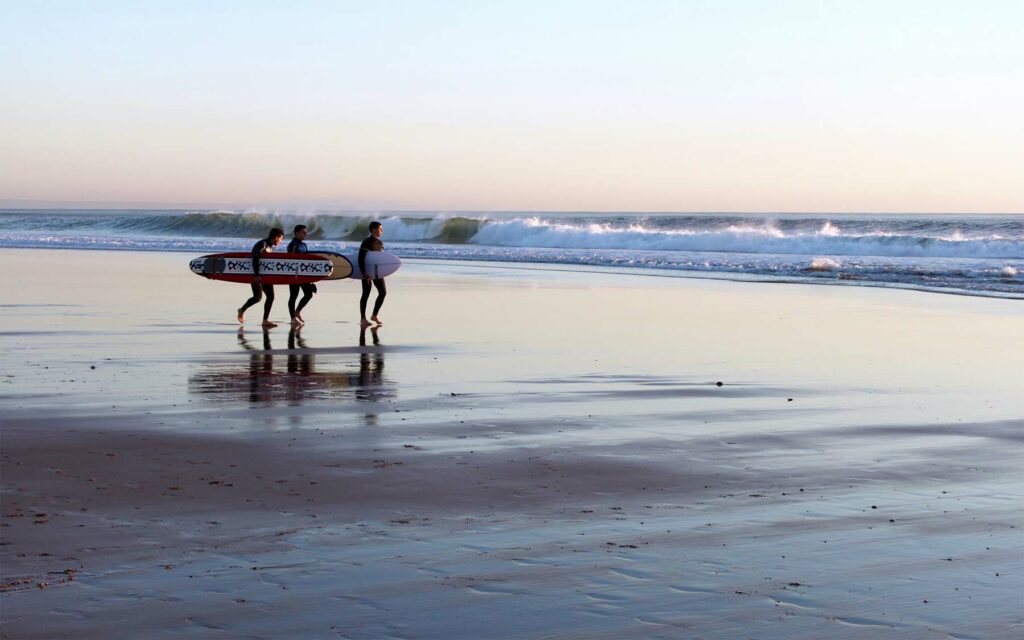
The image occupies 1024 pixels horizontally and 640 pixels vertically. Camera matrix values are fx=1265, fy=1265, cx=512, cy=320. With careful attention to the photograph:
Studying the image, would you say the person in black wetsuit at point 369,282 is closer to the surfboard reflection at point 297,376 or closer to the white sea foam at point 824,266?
the surfboard reflection at point 297,376

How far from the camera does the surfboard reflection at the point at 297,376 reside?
10578 millimetres

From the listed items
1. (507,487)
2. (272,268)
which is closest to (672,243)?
(272,268)

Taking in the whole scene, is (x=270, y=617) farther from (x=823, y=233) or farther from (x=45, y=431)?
(x=823, y=233)

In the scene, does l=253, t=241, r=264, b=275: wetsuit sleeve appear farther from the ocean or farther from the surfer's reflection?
the ocean

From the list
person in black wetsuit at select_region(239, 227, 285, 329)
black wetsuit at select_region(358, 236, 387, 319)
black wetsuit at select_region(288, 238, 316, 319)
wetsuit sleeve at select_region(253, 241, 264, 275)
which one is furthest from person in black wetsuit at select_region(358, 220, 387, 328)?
wetsuit sleeve at select_region(253, 241, 264, 275)

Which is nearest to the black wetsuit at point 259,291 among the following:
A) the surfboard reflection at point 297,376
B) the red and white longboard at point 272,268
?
the red and white longboard at point 272,268

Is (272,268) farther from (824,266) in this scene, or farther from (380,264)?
(824,266)

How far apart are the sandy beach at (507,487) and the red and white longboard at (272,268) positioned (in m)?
3.94

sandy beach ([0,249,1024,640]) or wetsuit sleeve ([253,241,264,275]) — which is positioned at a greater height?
wetsuit sleeve ([253,241,264,275])

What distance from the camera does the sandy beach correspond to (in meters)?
4.87

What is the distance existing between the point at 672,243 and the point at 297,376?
45925mm

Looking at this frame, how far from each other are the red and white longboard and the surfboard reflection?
4368 millimetres

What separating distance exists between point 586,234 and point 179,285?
37.4 m

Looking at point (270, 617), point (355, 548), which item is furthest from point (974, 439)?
point (270, 617)
